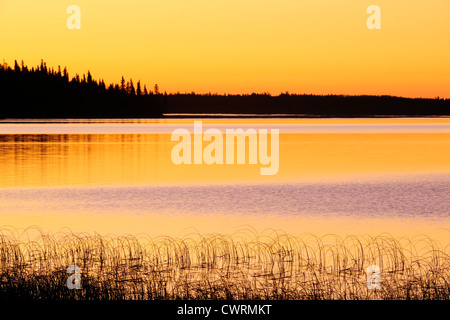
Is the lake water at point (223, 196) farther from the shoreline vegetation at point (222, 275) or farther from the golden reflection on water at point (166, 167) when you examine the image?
the shoreline vegetation at point (222, 275)

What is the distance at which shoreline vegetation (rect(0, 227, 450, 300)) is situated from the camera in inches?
562

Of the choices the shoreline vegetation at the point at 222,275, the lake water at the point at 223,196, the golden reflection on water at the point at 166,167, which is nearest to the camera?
the shoreline vegetation at the point at 222,275

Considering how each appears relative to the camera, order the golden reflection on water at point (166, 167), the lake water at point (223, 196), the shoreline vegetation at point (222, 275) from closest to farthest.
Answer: the shoreline vegetation at point (222, 275) → the lake water at point (223, 196) → the golden reflection on water at point (166, 167)

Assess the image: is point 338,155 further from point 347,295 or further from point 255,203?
point 347,295

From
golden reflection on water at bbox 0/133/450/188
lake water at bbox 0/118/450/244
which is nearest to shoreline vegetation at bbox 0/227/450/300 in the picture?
lake water at bbox 0/118/450/244

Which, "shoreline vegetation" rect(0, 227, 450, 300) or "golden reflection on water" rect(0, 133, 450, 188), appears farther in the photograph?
"golden reflection on water" rect(0, 133, 450, 188)

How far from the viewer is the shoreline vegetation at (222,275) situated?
46.8 ft

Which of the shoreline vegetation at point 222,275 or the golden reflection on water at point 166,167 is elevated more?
the golden reflection on water at point 166,167

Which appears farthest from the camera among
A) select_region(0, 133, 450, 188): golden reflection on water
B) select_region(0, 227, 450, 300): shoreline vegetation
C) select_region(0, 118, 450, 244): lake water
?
select_region(0, 133, 450, 188): golden reflection on water

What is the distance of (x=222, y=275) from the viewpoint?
55.4 ft

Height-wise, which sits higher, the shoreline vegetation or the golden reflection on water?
the golden reflection on water

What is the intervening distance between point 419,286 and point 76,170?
44392mm

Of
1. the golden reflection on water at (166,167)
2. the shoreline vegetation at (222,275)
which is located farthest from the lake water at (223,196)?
the shoreline vegetation at (222,275)

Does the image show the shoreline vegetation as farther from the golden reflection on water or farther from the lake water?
the golden reflection on water
